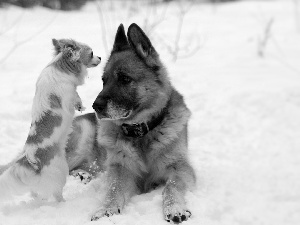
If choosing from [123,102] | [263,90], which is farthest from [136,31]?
[263,90]

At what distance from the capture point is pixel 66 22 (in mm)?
11688

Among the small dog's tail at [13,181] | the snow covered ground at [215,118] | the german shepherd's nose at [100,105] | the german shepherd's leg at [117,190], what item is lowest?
the snow covered ground at [215,118]

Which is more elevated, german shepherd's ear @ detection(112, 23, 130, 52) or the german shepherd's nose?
german shepherd's ear @ detection(112, 23, 130, 52)

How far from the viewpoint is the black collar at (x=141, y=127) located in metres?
3.90

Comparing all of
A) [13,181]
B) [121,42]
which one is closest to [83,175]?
[13,181]

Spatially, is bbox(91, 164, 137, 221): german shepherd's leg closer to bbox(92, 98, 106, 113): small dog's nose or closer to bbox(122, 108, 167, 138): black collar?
bbox(122, 108, 167, 138): black collar

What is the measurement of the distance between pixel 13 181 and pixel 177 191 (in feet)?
4.76

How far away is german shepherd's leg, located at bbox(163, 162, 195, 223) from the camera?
3268 millimetres

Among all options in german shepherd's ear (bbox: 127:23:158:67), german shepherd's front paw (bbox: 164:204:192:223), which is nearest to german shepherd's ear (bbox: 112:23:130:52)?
german shepherd's ear (bbox: 127:23:158:67)

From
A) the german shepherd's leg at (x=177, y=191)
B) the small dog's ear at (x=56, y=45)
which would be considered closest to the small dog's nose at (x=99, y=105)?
the small dog's ear at (x=56, y=45)

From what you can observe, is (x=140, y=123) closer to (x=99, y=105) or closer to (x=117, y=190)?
(x=99, y=105)

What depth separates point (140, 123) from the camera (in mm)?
3900

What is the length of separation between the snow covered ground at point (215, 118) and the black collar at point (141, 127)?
24.0 inches

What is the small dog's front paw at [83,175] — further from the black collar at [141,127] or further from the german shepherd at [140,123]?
the black collar at [141,127]
